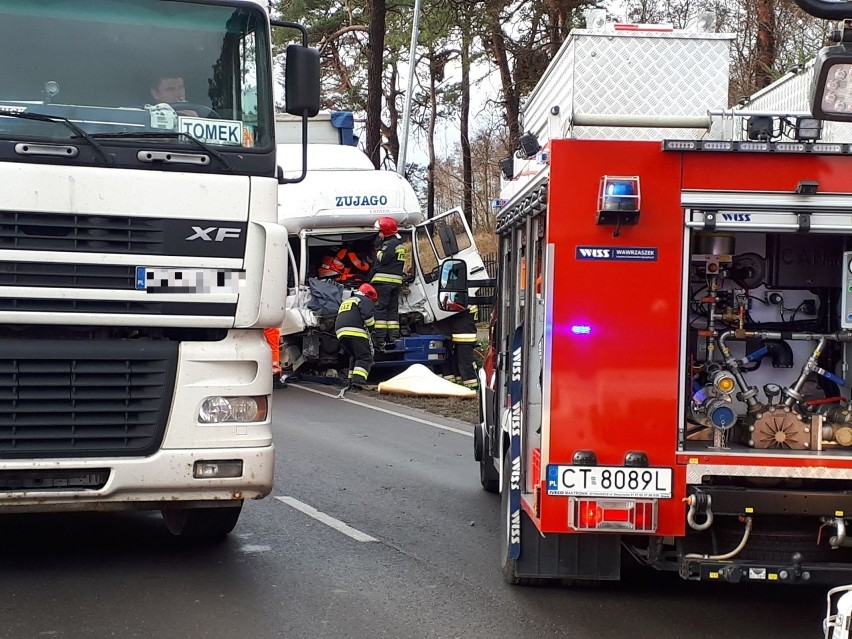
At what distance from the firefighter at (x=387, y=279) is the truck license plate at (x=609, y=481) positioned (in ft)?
39.3

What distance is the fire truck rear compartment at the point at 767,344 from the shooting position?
557 centimetres

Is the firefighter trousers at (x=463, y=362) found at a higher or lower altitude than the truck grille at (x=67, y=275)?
lower

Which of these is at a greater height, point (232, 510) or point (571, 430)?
point (571, 430)

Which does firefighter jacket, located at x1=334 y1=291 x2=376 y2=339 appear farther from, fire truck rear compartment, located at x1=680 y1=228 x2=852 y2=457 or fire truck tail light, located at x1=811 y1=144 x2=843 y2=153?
fire truck tail light, located at x1=811 y1=144 x2=843 y2=153

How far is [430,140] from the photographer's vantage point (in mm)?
49375

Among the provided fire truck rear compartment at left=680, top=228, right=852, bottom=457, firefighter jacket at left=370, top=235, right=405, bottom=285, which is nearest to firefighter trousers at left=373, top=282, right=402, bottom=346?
firefighter jacket at left=370, top=235, right=405, bottom=285

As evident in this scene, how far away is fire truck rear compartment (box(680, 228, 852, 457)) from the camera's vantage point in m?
5.57

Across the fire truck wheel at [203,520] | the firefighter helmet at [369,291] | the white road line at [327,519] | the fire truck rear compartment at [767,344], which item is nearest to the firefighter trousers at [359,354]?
the firefighter helmet at [369,291]

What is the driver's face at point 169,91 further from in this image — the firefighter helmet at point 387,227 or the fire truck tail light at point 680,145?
the firefighter helmet at point 387,227

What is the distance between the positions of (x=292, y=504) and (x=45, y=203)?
341 cm

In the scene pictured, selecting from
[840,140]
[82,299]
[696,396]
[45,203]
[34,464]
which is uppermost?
[840,140]

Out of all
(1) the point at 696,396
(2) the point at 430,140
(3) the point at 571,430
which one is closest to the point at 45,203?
(3) the point at 571,430

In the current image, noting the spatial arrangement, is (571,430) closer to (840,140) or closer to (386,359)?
(840,140)

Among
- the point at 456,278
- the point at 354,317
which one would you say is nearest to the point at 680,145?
the point at 456,278
